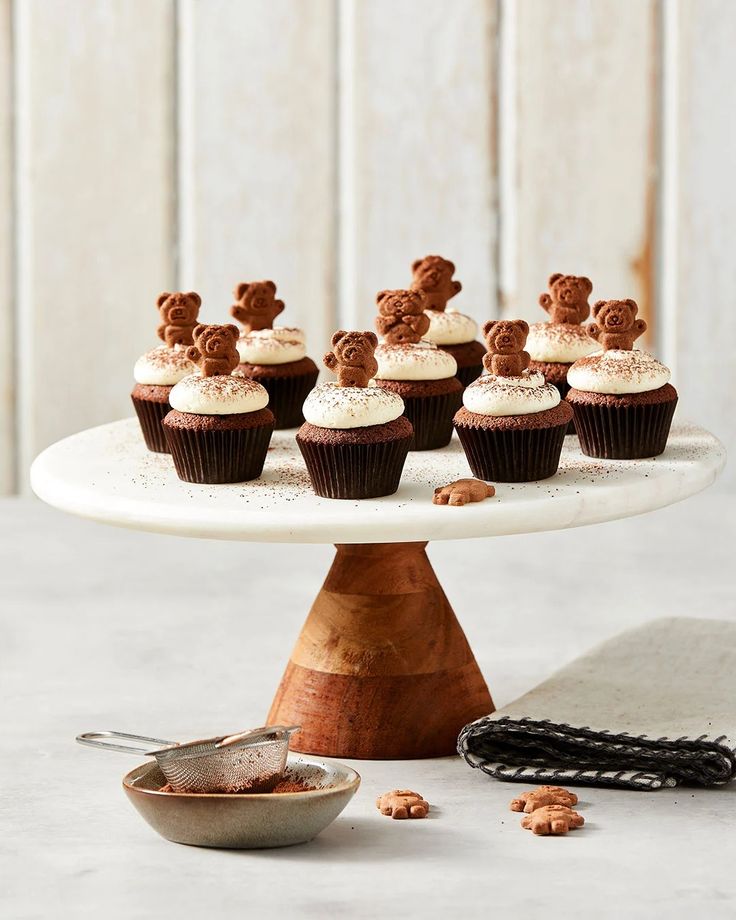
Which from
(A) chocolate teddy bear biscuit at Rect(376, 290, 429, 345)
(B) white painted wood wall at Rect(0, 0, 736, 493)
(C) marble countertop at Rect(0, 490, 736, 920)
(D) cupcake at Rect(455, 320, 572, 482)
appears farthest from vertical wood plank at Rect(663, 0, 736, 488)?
(D) cupcake at Rect(455, 320, 572, 482)

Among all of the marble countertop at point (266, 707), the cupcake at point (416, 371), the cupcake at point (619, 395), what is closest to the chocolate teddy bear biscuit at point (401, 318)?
the cupcake at point (416, 371)

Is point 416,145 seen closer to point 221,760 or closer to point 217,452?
point 217,452

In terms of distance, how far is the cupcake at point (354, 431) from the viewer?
1.88 m

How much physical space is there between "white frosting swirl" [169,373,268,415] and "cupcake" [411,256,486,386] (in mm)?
359

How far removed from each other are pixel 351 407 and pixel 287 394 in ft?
1.17

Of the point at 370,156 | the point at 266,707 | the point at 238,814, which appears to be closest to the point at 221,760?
the point at 238,814

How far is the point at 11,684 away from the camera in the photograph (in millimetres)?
2367

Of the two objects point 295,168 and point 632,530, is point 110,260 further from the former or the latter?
point 632,530

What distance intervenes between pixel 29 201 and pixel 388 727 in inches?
83.1

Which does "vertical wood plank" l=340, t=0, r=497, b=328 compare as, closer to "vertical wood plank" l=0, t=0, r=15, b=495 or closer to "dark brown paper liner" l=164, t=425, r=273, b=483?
"vertical wood plank" l=0, t=0, r=15, b=495

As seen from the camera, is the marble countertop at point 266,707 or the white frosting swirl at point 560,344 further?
the white frosting swirl at point 560,344

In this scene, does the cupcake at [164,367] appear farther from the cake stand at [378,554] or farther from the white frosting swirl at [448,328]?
the white frosting swirl at [448,328]

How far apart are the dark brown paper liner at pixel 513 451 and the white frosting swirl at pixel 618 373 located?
12 centimetres

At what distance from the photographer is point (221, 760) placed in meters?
1.74
